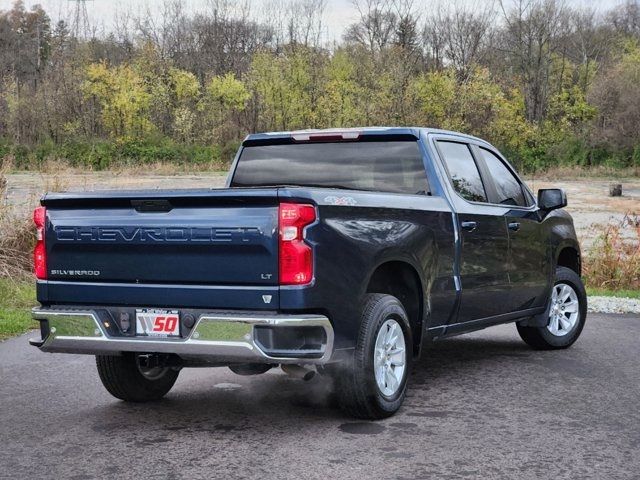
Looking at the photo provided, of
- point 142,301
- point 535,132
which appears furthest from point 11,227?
point 535,132

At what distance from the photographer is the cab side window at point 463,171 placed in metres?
7.40

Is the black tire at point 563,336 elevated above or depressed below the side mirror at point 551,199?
below

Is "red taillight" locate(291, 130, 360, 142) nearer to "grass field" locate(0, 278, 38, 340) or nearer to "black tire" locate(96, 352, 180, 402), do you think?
"black tire" locate(96, 352, 180, 402)

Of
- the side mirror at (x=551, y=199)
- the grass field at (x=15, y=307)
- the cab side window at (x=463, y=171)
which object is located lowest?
the grass field at (x=15, y=307)

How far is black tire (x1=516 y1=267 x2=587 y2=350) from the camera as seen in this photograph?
8922 millimetres

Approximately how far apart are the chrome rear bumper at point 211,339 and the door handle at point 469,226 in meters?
2.08

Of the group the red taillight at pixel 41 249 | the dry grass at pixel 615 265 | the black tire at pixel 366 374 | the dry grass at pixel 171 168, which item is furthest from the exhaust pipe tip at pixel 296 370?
the dry grass at pixel 171 168

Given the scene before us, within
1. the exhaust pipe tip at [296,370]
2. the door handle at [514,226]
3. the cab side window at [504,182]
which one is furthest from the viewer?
the cab side window at [504,182]

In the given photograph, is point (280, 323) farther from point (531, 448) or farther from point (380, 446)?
point (531, 448)

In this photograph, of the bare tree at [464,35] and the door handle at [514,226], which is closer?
the door handle at [514,226]

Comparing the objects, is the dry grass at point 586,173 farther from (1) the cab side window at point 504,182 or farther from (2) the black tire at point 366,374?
(2) the black tire at point 366,374

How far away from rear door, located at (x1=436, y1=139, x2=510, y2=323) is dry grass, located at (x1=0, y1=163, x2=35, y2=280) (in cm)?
772

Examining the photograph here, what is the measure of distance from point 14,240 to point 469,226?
28.4ft

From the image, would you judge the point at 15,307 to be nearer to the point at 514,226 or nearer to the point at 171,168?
the point at 514,226
